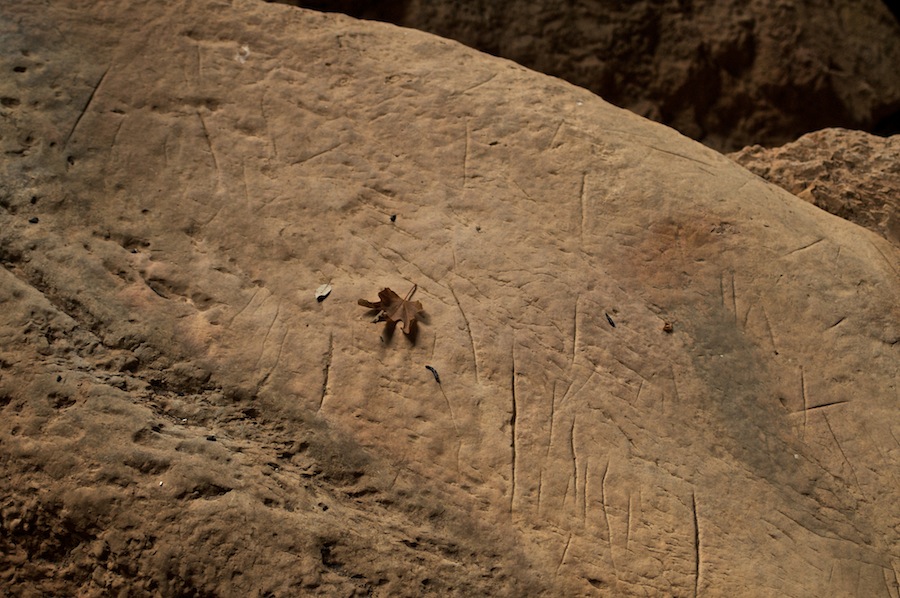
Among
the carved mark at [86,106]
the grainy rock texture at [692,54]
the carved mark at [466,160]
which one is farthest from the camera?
the grainy rock texture at [692,54]

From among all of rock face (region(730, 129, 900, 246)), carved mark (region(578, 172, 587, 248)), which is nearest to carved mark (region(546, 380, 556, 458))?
carved mark (region(578, 172, 587, 248))

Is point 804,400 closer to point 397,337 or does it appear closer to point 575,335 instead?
point 575,335

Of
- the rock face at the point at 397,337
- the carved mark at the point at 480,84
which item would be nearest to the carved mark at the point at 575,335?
the rock face at the point at 397,337

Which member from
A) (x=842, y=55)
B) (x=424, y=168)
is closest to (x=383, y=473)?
(x=424, y=168)

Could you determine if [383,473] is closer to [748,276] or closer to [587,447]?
[587,447]

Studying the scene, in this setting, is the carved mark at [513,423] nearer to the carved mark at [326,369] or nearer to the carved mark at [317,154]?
the carved mark at [326,369]

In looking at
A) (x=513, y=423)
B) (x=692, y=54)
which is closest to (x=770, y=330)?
(x=513, y=423)
